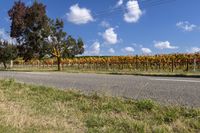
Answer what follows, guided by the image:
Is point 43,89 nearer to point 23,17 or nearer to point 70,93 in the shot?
point 70,93

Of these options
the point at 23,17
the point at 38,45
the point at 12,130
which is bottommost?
the point at 12,130

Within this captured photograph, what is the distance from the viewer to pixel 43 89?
1249 centimetres

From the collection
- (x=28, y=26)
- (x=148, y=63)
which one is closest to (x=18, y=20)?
(x=28, y=26)

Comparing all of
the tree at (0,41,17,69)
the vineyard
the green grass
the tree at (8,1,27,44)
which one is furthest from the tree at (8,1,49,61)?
the green grass

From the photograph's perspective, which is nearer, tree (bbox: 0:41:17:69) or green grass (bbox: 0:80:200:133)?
green grass (bbox: 0:80:200:133)

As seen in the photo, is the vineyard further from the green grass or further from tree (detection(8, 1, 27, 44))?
the green grass

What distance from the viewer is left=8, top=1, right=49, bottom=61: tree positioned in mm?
40281

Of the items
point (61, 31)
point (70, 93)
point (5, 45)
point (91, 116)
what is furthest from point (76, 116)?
point (5, 45)

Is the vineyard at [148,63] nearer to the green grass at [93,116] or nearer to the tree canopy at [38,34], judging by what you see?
the tree canopy at [38,34]

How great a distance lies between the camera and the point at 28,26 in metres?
41.4

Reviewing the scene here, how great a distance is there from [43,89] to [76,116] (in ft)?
17.1

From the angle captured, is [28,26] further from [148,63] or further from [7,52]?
[7,52]

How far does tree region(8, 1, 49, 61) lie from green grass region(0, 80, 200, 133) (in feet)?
101

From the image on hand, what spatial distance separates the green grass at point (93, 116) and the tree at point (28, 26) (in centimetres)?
3080
